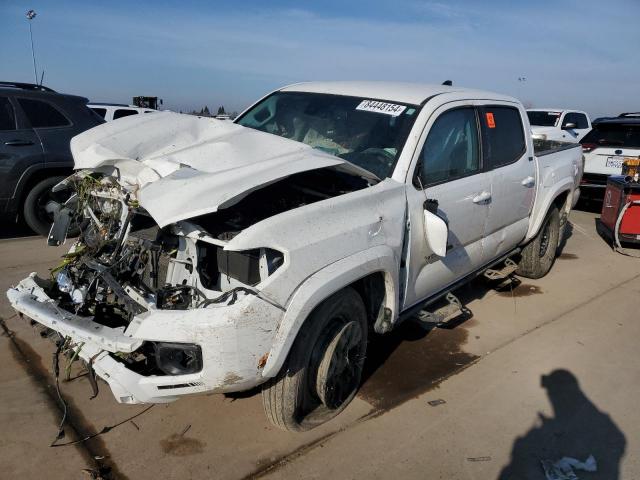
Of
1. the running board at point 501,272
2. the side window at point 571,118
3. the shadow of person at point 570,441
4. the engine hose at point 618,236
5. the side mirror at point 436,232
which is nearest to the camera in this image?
the shadow of person at point 570,441

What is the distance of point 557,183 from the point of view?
211 inches

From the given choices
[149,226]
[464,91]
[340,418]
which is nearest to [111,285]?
[149,226]

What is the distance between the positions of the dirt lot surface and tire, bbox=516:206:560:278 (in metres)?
1.27

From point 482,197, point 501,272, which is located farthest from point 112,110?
point 482,197

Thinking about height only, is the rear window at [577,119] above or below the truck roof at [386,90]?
below

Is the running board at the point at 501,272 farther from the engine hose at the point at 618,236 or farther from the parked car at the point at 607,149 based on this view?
the parked car at the point at 607,149

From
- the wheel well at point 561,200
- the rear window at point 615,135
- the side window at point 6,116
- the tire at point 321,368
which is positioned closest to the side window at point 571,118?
the rear window at point 615,135

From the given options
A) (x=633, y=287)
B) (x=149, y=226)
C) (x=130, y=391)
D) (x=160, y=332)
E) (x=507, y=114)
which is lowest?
(x=633, y=287)

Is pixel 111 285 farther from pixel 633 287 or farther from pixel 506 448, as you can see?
pixel 633 287

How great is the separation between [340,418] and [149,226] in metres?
1.60

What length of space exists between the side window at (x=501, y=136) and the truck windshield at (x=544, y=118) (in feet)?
34.1

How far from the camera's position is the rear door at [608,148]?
907 cm

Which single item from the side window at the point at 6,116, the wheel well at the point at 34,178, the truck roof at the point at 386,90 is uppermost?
the truck roof at the point at 386,90

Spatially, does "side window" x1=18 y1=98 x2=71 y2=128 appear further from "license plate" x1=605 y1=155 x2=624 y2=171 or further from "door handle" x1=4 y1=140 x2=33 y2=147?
"license plate" x1=605 y1=155 x2=624 y2=171
